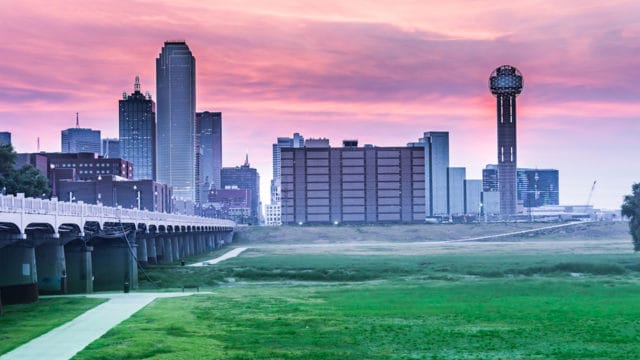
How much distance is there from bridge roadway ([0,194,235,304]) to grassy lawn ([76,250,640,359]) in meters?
6.35

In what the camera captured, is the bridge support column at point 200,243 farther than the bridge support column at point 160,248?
Yes

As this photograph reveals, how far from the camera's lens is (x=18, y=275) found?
219 ft

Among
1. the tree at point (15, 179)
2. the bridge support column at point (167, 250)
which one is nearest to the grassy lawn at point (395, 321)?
the bridge support column at point (167, 250)

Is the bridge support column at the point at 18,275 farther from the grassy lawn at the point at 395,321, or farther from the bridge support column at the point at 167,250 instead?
the bridge support column at the point at 167,250

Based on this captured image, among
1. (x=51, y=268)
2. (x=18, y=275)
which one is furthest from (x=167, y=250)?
(x=18, y=275)

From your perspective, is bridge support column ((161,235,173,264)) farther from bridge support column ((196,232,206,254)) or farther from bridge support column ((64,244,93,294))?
bridge support column ((64,244,93,294))

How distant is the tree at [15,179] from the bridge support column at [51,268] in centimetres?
7788

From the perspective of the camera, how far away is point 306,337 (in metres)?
45.2

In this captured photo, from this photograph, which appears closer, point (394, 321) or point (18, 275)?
point (394, 321)

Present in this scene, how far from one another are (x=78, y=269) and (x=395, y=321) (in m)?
38.2

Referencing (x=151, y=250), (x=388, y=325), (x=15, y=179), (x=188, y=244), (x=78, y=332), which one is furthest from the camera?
(x=188, y=244)

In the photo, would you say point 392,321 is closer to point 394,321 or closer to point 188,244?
point 394,321

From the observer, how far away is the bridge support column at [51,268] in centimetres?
7381

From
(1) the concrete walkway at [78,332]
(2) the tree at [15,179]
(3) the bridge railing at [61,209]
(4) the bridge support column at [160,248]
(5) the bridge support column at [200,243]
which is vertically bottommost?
(5) the bridge support column at [200,243]
